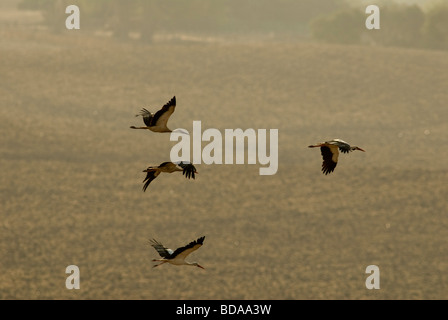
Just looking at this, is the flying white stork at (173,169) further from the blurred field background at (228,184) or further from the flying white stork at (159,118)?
the blurred field background at (228,184)

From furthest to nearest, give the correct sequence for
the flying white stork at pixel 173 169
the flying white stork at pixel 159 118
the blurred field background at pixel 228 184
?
the blurred field background at pixel 228 184
the flying white stork at pixel 159 118
the flying white stork at pixel 173 169

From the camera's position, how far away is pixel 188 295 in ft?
116

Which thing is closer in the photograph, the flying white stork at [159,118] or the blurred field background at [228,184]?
the flying white stork at [159,118]

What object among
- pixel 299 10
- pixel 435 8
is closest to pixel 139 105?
pixel 435 8

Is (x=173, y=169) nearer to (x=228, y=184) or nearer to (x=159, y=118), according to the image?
(x=159, y=118)

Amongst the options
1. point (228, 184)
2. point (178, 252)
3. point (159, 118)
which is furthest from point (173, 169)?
point (228, 184)

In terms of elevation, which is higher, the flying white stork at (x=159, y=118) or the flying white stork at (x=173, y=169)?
the flying white stork at (x=159, y=118)

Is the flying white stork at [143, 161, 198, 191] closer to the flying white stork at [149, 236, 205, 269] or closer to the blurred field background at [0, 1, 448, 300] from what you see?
the flying white stork at [149, 236, 205, 269]

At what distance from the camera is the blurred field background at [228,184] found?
3678cm

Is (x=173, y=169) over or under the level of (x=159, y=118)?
under

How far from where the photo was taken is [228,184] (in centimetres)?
4481

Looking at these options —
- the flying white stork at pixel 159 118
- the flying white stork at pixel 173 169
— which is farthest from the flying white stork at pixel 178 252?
the flying white stork at pixel 159 118

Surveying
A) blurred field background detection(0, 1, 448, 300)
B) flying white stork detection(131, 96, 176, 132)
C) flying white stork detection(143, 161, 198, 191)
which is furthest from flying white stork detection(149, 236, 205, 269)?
blurred field background detection(0, 1, 448, 300)

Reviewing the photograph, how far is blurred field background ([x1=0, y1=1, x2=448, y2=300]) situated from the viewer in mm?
36781
